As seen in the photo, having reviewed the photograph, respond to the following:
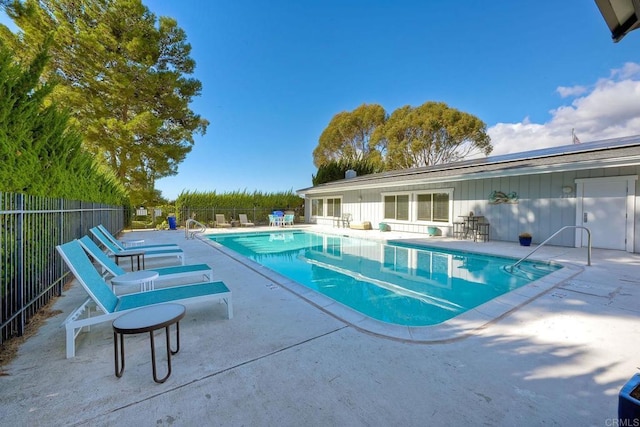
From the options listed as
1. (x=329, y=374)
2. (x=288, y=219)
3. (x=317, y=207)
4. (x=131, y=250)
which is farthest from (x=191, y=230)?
(x=329, y=374)

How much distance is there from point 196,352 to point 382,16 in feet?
50.8

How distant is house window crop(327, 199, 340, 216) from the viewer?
19.3m

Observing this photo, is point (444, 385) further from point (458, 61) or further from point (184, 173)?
point (184, 173)

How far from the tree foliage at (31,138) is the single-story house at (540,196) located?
12.0m

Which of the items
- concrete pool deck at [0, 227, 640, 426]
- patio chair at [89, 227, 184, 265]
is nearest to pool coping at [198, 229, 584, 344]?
concrete pool deck at [0, 227, 640, 426]

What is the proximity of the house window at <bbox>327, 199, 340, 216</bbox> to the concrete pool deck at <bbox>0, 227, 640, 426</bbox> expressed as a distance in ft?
51.1

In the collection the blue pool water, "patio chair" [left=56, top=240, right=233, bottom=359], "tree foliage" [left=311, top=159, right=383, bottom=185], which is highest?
"tree foliage" [left=311, top=159, right=383, bottom=185]

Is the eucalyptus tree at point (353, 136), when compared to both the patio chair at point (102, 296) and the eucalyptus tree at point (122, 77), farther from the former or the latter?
the patio chair at point (102, 296)

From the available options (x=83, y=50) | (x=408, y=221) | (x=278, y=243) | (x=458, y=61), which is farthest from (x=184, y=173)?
(x=458, y=61)

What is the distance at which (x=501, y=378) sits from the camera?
2.36 meters

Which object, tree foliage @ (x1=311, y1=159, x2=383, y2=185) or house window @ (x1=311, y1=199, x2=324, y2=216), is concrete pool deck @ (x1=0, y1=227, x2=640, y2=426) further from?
tree foliage @ (x1=311, y1=159, x2=383, y2=185)

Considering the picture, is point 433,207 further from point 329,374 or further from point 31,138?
point 31,138

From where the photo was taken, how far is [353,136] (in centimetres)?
2991

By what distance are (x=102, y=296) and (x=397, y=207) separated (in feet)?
45.1
